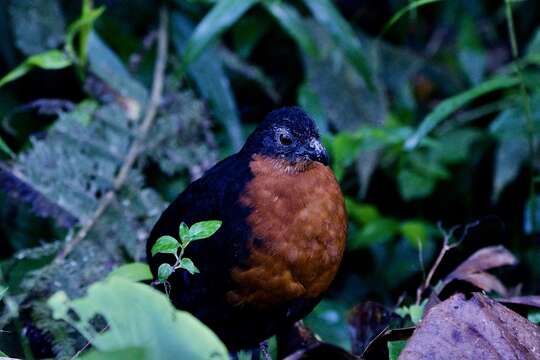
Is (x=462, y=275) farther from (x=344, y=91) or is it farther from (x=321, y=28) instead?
(x=321, y=28)

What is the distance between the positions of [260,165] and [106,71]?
150cm

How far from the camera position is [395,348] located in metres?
2.20

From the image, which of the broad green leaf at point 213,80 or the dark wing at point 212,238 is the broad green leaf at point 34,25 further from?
the dark wing at point 212,238

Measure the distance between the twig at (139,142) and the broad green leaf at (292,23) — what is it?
1.72ft

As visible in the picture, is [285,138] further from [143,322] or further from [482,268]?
[143,322]

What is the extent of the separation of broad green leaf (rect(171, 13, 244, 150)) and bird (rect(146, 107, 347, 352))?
1.31m

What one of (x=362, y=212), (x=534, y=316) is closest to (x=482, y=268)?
(x=534, y=316)

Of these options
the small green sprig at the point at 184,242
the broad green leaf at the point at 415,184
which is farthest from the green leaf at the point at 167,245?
the broad green leaf at the point at 415,184

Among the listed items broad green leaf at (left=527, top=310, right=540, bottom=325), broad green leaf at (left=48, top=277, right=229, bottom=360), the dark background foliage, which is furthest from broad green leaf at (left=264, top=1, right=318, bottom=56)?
broad green leaf at (left=48, top=277, right=229, bottom=360)

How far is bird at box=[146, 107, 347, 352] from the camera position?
2.35m

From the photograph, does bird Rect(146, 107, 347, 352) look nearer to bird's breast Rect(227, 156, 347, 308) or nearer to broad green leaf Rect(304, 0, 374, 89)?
bird's breast Rect(227, 156, 347, 308)

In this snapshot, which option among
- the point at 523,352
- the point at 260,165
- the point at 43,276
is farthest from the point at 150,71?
the point at 523,352

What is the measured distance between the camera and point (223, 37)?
430 cm

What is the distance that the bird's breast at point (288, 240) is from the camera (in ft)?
7.68
